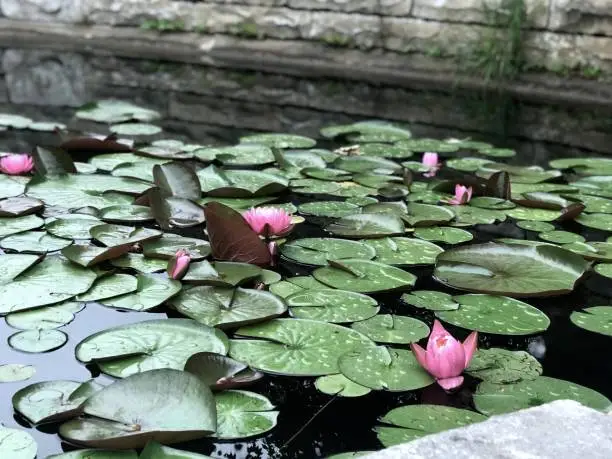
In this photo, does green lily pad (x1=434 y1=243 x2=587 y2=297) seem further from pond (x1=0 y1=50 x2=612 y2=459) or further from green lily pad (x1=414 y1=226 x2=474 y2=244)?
green lily pad (x1=414 y1=226 x2=474 y2=244)

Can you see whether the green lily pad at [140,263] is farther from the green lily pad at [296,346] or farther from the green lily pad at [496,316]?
the green lily pad at [496,316]

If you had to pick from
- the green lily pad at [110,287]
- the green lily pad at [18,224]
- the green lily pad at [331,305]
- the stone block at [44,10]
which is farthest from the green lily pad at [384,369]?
the stone block at [44,10]

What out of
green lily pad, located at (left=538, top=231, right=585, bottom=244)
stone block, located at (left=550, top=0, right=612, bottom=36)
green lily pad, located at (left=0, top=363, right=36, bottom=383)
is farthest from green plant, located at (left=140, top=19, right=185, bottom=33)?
green lily pad, located at (left=0, top=363, right=36, bottom=383)

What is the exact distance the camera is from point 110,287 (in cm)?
154

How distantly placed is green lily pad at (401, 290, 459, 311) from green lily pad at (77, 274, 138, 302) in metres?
0.55

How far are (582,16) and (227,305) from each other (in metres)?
3.72

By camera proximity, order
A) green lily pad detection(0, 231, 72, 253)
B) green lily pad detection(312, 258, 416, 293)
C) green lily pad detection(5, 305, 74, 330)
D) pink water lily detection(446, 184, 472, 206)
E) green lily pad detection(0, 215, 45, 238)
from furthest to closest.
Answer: pink water lily detection(446, 184, 472, 206) → green lily pad detection(0, 215, 45, 238) → green lily pad detection(0, 231, 72, 253) → green lily pad detection(312, 258, 416, 293) → green lily pad detection(5, 305, 74, 330)

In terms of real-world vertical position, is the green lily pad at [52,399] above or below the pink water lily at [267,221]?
below

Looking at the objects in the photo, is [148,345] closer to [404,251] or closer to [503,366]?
[503,366]

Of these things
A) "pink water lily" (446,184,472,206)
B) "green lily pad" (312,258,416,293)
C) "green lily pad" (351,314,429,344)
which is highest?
"pink water lily" (446,184,472,206)

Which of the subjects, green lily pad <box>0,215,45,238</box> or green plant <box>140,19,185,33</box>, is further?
green plant <box>140,19,185,33</box>

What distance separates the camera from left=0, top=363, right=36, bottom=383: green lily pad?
123cm

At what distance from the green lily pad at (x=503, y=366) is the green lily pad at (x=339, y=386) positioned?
201 millimetres

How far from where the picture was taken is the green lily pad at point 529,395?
1.20 m
